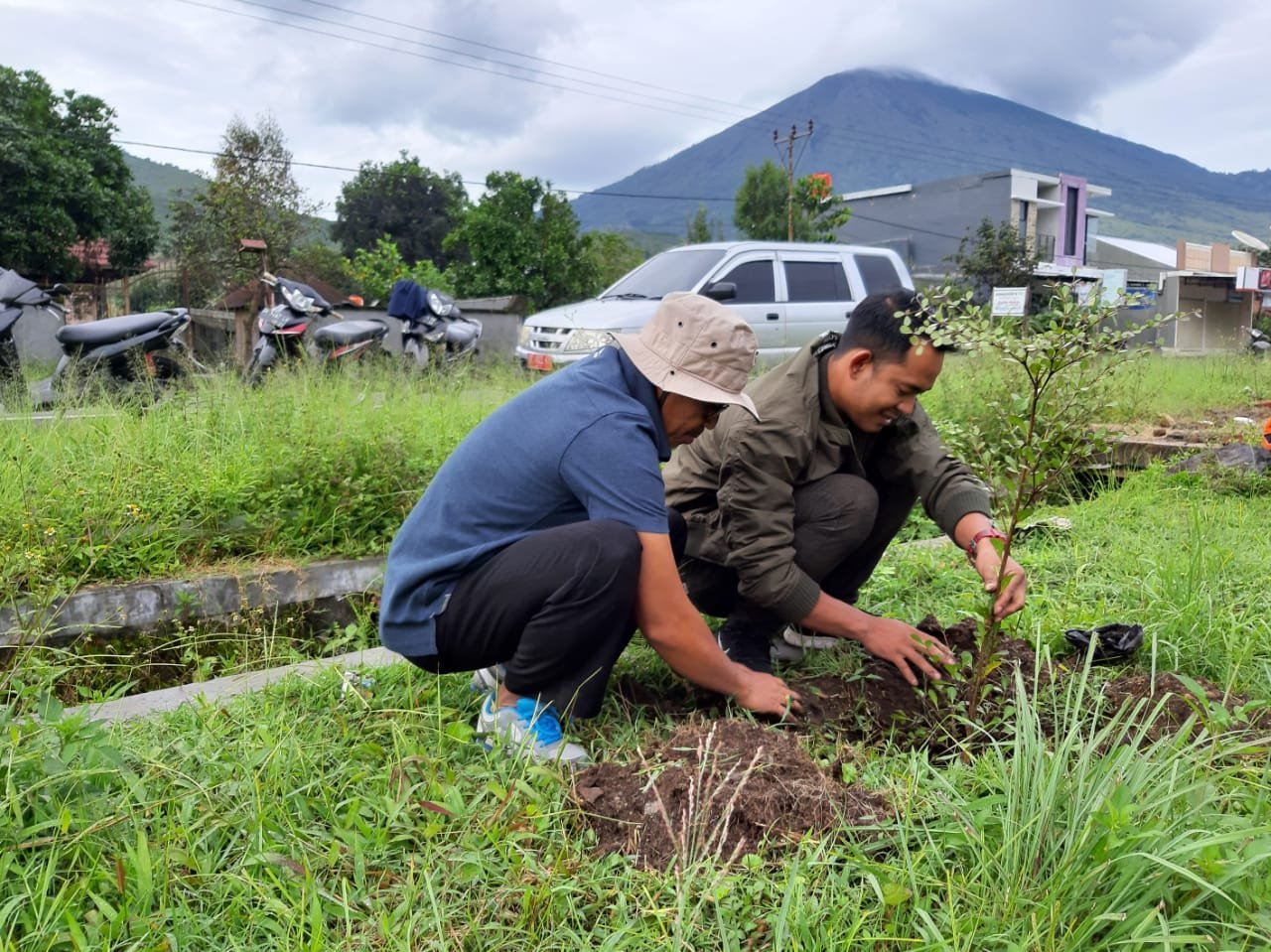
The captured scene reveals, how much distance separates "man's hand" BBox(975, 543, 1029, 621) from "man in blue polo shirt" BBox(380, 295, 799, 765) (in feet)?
1.73

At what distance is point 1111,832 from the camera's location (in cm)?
136

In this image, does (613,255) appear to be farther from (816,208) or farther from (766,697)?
(766,697)

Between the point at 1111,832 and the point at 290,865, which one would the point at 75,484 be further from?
the point at 1111,832

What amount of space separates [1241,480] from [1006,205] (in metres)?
37.2

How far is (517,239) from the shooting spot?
2314cm

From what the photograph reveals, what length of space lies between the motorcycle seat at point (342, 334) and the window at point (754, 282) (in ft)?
11.1

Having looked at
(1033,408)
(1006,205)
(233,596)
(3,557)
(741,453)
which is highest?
(1006,205)

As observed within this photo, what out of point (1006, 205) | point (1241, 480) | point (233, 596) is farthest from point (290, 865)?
point (1006, 205)

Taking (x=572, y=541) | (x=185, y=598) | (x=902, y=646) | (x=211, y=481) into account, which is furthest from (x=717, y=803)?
(x=211, y=481)

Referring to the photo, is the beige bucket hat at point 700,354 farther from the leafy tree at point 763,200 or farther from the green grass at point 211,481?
the leafy tree at point 763,200

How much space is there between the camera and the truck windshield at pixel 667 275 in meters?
8.70

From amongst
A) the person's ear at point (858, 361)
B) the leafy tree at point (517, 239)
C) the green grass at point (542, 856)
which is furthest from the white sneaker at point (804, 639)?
the leafy tree at point (517, 239)

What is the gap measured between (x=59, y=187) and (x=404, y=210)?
2188 centimetres

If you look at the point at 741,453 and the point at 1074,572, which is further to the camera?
the point at 1074,572
